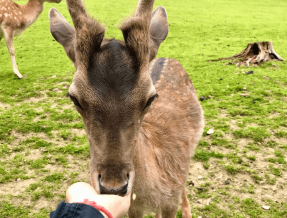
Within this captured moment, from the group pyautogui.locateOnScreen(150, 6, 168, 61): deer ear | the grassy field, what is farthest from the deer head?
pyautogui.locateOnScreen(150, 6, 168, 61): deer ear

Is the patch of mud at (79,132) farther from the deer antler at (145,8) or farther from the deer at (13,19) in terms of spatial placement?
the deer at (13,19)

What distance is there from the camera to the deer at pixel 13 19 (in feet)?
26.3

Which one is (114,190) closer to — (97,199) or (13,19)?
(97,199)

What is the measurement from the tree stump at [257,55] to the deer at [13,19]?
7069 millimetres

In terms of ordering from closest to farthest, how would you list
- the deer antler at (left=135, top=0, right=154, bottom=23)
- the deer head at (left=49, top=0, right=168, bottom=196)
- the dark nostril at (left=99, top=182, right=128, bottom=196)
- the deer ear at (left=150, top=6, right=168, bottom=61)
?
the dark nostril at (left=99, top=182, right=128, bottom=196) < the deer head at (left=49, top=0, right=168, bottom=196) < the deer antler at (left=135, top=0, right=154, bottom=23) < the deer ear at (left=150, top=6, right=168, bottom=61)

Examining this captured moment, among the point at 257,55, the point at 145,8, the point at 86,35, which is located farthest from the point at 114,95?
the point at 257,55

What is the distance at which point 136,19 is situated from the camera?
1.96 meters

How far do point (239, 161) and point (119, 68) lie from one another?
128 inches

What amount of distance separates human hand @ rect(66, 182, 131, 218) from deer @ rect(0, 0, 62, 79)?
7.19 meters

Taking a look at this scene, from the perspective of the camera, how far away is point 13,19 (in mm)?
8219

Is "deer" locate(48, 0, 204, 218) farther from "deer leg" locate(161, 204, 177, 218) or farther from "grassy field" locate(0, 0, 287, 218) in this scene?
"deer leg" locate(161, 204, 177, 218)

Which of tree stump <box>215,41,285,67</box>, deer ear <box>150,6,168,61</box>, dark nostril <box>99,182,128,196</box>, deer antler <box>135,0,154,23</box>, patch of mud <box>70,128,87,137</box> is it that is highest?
deer antler <box>135,0,154,23</box>

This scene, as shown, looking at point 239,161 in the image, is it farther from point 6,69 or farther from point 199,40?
point 199,40

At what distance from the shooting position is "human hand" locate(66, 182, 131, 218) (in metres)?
1.33
